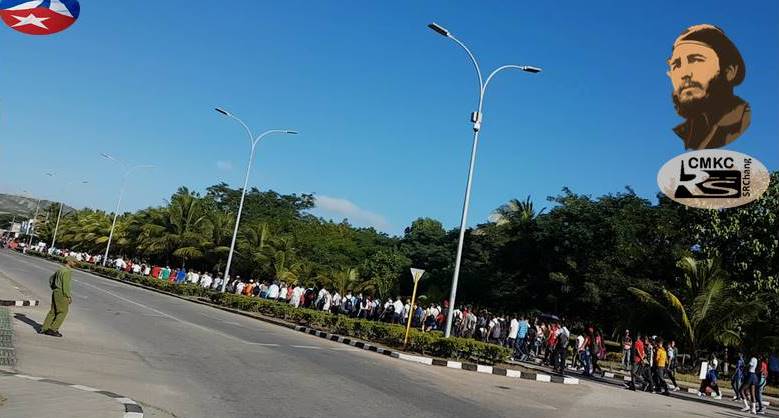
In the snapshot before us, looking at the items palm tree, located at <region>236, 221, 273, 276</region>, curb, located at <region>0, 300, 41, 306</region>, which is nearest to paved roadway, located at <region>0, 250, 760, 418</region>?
curb, located at <region>0, 300, 41, 306</region>

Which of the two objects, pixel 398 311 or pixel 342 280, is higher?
pixel 342 280

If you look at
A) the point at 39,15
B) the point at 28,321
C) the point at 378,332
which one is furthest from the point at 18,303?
the point at 378,332

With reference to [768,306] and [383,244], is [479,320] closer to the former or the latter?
[768,306]

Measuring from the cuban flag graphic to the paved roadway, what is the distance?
196 inches

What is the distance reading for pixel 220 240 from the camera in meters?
53.7

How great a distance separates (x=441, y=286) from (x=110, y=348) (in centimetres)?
4820

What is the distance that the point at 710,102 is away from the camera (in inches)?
514

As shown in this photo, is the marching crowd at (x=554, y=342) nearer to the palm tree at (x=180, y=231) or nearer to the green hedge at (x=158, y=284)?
the green hedge at (x=158, y=284)

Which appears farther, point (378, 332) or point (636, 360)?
point (378, 332)

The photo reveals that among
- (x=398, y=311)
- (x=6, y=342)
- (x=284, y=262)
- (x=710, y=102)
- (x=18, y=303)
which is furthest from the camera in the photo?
(x=284, y=262)

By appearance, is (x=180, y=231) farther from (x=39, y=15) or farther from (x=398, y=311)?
(x=39, y=15)

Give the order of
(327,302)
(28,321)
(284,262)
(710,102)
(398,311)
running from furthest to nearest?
1. (284,262)
2. (327,302)
3. (398,311)
4. (28,321)
5. (710,102)

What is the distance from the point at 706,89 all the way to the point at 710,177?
1.81m

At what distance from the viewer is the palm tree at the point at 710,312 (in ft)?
84.1
